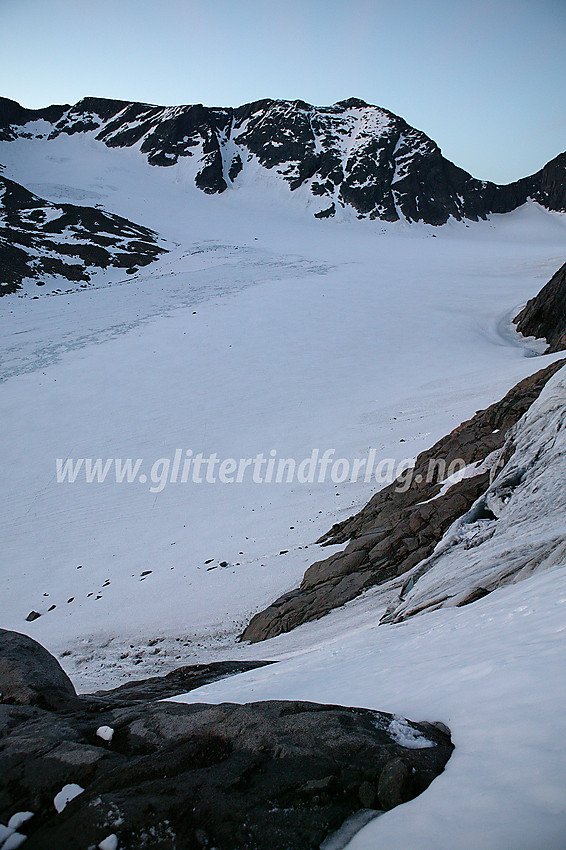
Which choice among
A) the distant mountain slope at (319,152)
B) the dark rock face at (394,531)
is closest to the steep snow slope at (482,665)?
the dark rock face at (394,531)

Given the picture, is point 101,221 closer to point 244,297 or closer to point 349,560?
point 244,297

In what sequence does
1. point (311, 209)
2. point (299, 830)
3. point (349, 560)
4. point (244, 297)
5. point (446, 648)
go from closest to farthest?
1. point (299, 830)
2. point (446, 648)
3. point (349, 560)
4. point (244, 297)
5. point (311, 209)

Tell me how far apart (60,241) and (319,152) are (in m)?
Answer: 56.8

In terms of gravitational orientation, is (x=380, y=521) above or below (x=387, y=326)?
below

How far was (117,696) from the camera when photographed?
5.23 m

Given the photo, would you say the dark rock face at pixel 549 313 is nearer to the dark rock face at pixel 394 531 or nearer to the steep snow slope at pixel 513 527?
the dark rock face at pixel 394 531

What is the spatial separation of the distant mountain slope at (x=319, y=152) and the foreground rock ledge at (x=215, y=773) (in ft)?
248

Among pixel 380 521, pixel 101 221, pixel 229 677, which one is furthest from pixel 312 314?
pixel 101 221

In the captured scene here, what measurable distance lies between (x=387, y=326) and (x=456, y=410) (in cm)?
1174

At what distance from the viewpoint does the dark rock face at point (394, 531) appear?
7582mm

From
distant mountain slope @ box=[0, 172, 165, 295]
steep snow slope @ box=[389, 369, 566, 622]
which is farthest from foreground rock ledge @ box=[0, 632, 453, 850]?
distant mountain slope @ box=[0, 172, 165, 295]

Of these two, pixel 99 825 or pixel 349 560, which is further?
pixel 349 560

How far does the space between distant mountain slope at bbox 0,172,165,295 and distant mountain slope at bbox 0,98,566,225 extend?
30164 millimetres

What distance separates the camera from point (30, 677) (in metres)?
4.30
